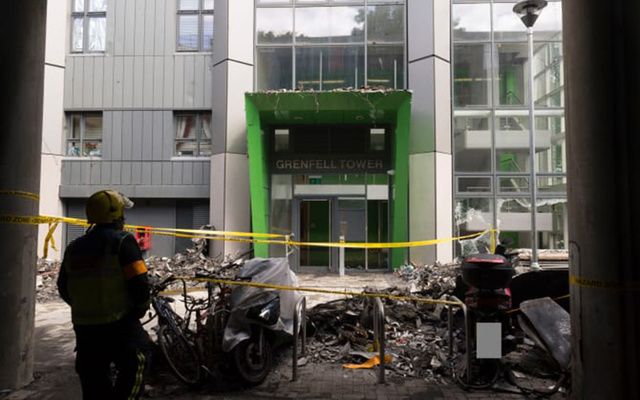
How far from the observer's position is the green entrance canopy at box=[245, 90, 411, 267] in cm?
1224

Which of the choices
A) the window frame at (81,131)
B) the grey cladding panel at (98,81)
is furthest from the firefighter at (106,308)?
the grey cladding panel at (98,81)

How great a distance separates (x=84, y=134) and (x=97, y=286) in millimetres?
13846

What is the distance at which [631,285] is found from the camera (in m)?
3.33

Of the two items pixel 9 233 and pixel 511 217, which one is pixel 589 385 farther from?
pixel 511 217

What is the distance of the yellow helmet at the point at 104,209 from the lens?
3145 mm

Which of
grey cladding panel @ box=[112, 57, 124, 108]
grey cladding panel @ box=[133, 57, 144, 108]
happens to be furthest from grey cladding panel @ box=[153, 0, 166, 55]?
grey cladding panel @ box=[112, 57, 124, 108]

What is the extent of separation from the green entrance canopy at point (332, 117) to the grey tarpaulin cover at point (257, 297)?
7.80 metres

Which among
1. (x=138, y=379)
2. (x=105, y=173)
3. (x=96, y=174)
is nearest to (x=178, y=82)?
(x=105, y=173)

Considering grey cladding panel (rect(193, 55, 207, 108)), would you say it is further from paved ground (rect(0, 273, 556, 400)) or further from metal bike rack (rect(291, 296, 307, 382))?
metal bike rack (rect(291, 296, 307, 382))

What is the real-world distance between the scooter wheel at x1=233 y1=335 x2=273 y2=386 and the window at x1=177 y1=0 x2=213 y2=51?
12569 mm

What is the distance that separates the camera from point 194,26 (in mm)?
14938

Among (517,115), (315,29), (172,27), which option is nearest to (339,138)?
(315,29)

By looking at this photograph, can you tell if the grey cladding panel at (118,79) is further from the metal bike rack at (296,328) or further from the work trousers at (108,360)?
the work trousers at (108,360)

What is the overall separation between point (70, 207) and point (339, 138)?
932cm
